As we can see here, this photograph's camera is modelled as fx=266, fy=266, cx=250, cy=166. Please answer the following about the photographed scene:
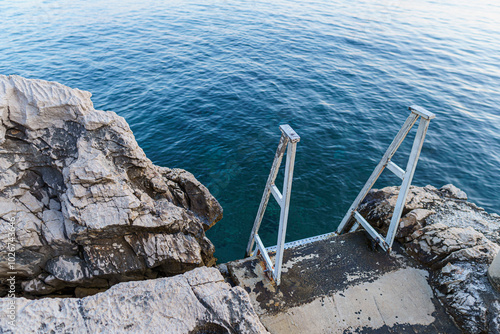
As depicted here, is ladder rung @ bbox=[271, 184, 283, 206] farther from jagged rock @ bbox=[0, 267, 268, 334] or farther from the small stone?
the small stone

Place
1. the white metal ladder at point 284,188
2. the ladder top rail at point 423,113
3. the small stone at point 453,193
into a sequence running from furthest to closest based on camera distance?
the small stone at point 453,193
the ladder top rail at point 423,113
the white metal ladder at point 284,188

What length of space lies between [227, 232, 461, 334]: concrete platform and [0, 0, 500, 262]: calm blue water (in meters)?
3.25

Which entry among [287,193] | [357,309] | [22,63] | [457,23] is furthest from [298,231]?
[457,23]

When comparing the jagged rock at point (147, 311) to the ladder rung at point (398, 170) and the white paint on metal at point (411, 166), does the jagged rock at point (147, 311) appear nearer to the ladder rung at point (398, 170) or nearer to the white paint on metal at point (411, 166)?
the white paint on metal at point (411, 166)

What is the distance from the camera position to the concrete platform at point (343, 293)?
18.0 ft

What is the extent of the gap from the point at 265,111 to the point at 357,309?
41.5 feet

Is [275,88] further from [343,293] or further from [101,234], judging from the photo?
[101,234]

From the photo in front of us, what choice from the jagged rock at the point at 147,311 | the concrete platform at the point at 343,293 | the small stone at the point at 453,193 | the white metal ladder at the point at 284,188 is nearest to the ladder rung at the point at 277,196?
the white metal ladder at the point at 284,188

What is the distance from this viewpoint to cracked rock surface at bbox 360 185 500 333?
5574 mm

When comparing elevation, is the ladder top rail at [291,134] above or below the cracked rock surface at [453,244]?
above

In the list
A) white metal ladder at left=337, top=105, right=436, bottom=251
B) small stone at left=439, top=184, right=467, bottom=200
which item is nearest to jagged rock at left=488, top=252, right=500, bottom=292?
white metal ladder at left=337, top=105, right=436, bottom=251

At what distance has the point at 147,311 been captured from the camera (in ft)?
14.6

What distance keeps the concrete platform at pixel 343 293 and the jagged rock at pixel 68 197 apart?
2.59m

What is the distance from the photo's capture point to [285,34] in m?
28.3
